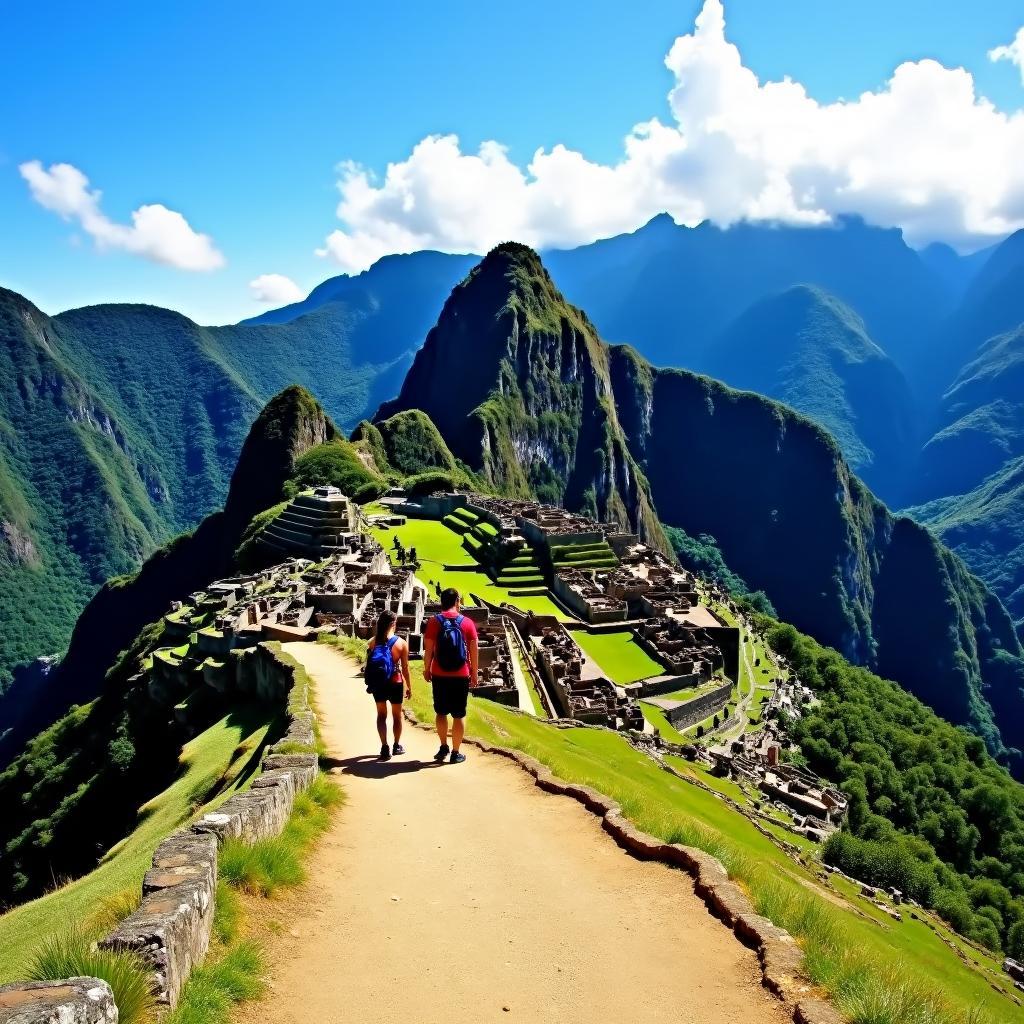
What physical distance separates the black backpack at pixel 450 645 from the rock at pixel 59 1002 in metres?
6.68

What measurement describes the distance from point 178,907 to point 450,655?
569 cm

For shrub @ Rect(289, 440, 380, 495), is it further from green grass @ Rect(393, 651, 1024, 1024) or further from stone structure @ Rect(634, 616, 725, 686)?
green grass @ Rect(393, 651, 1024, 1024)

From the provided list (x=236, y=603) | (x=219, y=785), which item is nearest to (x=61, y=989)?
(x=219, y=785)

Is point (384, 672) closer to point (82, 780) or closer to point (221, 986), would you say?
point (221, 986)

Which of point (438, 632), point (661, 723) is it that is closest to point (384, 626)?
point (438, 632)

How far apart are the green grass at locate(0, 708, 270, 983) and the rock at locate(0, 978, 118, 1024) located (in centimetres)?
162

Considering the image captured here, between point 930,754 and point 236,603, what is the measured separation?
55.8 m

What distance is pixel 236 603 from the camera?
35.0 meters

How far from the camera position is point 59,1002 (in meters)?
3.61

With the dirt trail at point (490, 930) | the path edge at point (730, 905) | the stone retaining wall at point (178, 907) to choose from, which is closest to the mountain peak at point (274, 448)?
the path edge at point (730, 905)

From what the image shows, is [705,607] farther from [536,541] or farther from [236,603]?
[236,603]

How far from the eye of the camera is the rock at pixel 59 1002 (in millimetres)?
3447

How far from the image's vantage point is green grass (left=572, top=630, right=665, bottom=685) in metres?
46.7

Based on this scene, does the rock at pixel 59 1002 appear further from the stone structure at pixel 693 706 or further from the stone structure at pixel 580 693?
the stone structure at pixel 693 706
